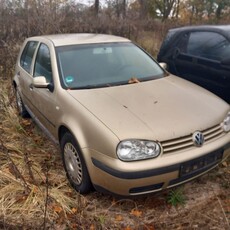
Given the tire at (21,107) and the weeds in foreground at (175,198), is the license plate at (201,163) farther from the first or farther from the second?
the tire at (21,107)

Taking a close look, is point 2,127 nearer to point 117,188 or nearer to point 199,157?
point 117,188

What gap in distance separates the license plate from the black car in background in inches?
76.3

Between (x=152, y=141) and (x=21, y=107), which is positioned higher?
(x=152, y=141)

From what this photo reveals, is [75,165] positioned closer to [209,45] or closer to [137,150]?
[137,150]

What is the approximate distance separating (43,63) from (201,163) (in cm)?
234

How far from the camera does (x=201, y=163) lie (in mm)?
2678

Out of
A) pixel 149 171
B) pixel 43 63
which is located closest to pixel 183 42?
pixel 43 63

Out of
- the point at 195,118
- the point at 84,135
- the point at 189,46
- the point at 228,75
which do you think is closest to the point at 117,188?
the point at 84,135

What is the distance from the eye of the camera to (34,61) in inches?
164

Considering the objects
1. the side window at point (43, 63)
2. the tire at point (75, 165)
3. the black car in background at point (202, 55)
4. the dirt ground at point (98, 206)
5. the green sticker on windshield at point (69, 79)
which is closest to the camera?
the dirt ground at point (98, 206)

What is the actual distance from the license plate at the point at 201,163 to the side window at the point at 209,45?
7.27 ft

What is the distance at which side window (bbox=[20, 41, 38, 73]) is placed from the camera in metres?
4.41

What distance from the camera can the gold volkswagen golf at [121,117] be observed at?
2479 mm

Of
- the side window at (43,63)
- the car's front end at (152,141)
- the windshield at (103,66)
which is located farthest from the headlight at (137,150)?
the side window at (43,63)
